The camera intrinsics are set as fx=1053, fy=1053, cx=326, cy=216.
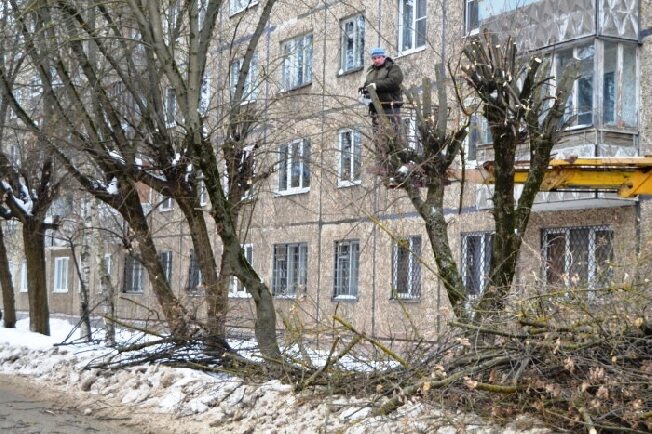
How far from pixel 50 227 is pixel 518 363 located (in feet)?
52.5

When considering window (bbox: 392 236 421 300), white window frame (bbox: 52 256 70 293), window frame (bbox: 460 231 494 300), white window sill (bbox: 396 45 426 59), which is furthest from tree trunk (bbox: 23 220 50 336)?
white window frame (bbox: 52 256 70 293)

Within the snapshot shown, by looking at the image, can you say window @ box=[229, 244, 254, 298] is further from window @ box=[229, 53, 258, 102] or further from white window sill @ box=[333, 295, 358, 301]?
window @ box=[229, 53, 258, 102]

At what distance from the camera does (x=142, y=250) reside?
17141mm

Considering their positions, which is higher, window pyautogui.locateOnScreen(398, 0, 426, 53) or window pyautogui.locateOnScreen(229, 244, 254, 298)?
window pyautogui.locateOnScreen(398, 0, 426, 53)

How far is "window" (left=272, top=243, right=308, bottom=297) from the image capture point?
27.4 meters

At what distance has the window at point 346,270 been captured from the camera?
25109 millimetres

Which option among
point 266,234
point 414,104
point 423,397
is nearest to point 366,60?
point 266,234

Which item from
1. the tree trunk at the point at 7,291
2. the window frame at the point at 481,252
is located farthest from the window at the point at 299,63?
the tree trunk at the point at 7,291

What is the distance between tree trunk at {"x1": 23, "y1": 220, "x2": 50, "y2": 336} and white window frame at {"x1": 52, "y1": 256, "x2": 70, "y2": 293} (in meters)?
20.9

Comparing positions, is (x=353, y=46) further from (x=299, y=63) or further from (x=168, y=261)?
(x=168, y=261)

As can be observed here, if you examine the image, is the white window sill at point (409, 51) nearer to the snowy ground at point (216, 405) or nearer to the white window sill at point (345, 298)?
the white window sill at point (345, 298)

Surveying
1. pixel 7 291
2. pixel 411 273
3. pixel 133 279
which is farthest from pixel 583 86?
pixel 133 279

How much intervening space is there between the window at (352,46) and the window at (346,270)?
168 inches

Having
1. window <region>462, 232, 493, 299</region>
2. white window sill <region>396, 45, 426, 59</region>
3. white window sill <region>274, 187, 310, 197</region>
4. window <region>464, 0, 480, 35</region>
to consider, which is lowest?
window <region>462, 232, 493, 299</region>
